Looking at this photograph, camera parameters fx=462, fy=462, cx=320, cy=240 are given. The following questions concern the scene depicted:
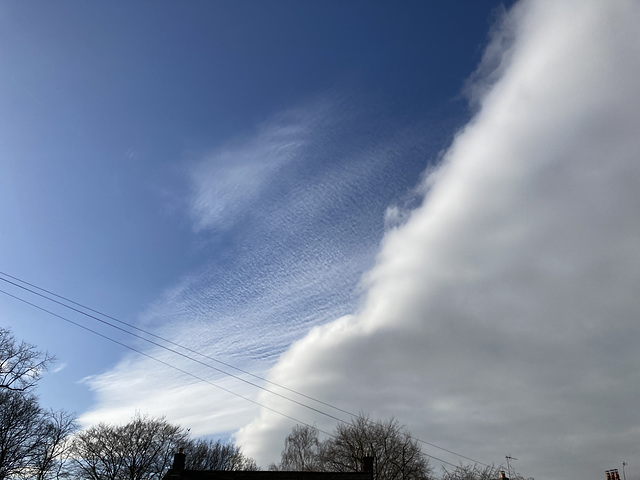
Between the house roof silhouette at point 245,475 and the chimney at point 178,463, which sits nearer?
the house roof silhouette at point 245,475

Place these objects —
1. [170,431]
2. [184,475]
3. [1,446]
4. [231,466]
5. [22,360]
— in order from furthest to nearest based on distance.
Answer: [231,466]
[170,431]
[1,446]
[22,360]
[184,475]

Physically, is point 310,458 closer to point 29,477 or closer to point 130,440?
point 130,440

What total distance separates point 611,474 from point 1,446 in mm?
58650

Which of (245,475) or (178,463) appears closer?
(245,475)

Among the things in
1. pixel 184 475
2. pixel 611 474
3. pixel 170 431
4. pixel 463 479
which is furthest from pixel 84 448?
pixel 611 474

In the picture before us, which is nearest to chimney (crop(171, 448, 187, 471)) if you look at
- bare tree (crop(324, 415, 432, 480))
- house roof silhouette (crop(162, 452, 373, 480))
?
house roof silhouette (crop(162, 452, 373, 480))

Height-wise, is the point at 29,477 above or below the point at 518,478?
below

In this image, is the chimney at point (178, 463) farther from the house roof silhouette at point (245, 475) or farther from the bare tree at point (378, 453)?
the bare tree at point (378, 453)

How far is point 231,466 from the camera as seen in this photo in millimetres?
68938

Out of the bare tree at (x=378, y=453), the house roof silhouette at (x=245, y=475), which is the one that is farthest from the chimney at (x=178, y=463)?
the bare tree at (x=378, y=453)

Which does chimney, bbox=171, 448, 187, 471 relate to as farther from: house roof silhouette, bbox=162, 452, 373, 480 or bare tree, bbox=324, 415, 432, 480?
bare tree, bbox=324, 415, 432, 480

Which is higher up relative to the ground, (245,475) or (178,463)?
(178,463)

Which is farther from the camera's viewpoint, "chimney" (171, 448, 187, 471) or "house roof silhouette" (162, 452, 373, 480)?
"chimney" (171, 448, 187, 471)

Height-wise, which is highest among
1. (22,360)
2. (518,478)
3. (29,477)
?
(22,360)
